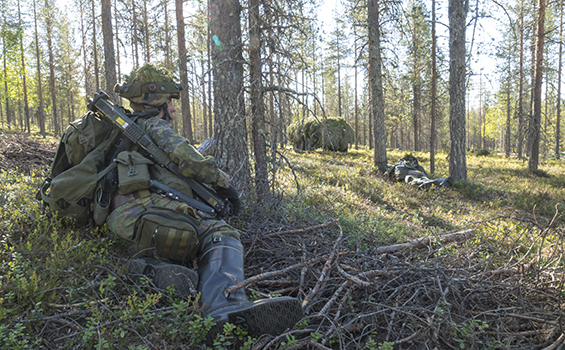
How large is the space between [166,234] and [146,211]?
0.95ft

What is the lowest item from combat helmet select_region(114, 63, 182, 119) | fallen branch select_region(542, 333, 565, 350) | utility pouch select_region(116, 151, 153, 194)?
fallen branch select_region(542, 333, 565, 350)

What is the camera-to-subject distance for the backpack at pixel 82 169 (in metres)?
2.86

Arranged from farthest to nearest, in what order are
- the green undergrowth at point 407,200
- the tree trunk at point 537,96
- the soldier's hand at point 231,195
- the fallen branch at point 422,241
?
the tree trunk at point 537,96
the green undergrowth at point 407,200
the fallen branch at point 422,241
the soldier's hand at point 231,195

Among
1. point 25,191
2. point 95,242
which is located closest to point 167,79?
point 95,242

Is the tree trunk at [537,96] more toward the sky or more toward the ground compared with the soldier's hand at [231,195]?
more toward the sky

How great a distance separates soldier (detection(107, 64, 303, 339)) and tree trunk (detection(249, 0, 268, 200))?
5.75 feet

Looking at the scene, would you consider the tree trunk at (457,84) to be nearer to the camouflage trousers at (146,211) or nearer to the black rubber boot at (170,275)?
the camouflage trousers at (146,211)

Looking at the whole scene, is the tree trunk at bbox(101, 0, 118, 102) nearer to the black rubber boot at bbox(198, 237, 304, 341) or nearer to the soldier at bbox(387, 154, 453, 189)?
the soldier at bbox(387, 154, 453, 189)

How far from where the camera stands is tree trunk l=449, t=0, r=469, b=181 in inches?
405

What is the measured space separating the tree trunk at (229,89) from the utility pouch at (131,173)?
199 cm

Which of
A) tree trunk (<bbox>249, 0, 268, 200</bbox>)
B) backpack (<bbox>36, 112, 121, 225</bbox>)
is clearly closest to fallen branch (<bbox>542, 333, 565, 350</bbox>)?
tree trunk (<bbox>249, 0, 268, 200</bbox>)

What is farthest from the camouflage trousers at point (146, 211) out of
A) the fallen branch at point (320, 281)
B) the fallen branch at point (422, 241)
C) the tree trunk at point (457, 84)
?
the tree trunk at point (457, 84)

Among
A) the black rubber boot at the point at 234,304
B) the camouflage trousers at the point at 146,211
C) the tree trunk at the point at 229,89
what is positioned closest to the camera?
the black rubber boot at the point at 234,304

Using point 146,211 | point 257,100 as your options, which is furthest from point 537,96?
point 146,211
